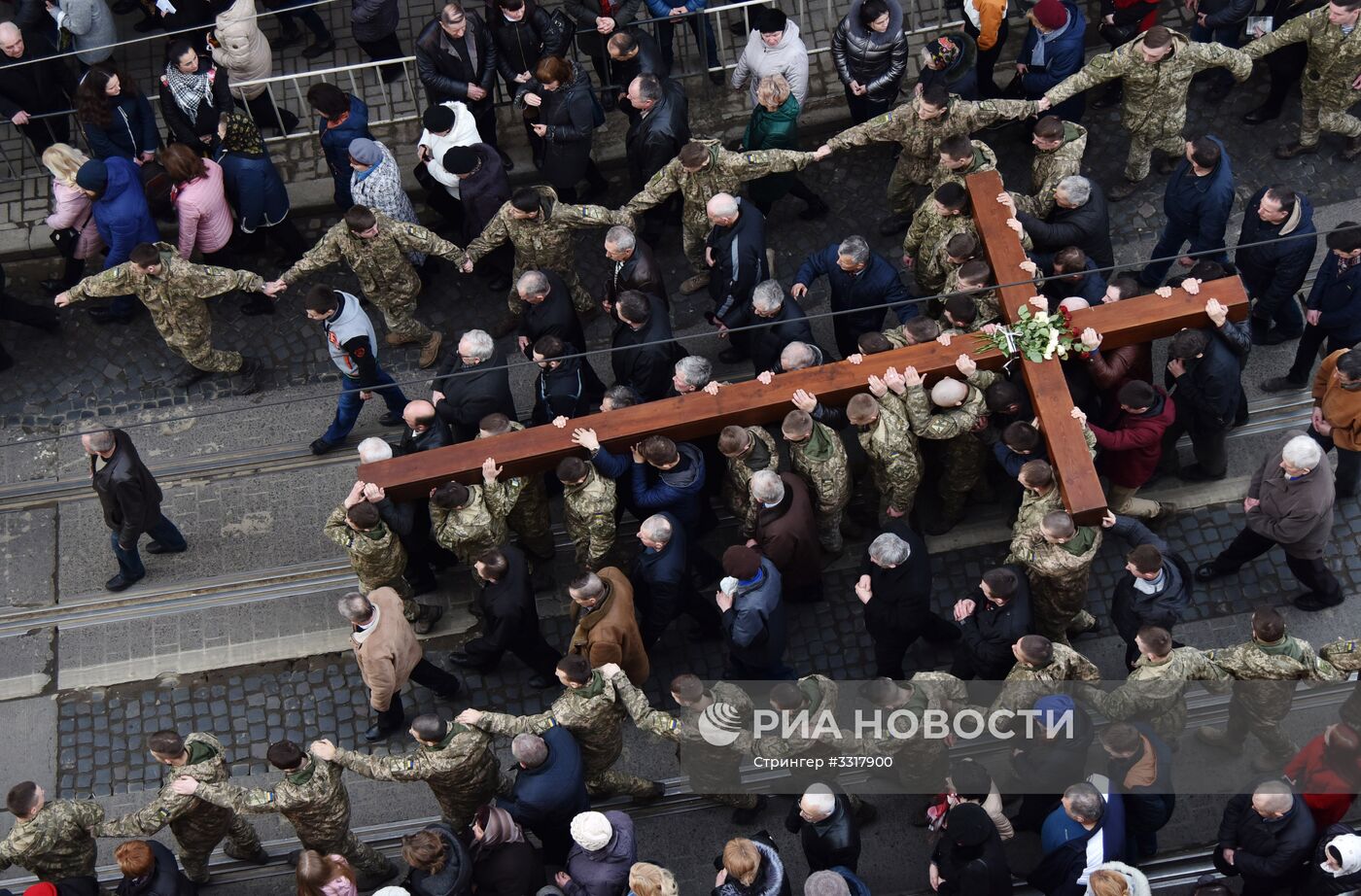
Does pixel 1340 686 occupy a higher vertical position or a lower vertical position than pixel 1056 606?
lower

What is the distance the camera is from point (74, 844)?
10.0 m

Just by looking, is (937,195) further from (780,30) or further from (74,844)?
(74,844)

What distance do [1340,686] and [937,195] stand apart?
4.38 m

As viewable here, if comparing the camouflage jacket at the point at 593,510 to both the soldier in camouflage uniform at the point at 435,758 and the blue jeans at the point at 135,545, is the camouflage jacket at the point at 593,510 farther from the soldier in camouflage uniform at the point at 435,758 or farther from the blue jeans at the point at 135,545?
the blue jeans at the point at 135,545

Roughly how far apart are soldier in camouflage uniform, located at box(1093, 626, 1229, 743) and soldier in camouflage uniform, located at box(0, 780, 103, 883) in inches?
249

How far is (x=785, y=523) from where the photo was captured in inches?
421

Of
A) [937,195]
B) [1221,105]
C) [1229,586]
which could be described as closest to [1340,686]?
[1229,586]

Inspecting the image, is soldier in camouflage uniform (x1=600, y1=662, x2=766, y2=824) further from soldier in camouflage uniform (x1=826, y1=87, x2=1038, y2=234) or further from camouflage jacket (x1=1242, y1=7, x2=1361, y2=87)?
camouflage jacket (x1=1242, y1=7, x2=1361, y2=87)

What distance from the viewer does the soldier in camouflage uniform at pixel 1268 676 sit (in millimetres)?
9812

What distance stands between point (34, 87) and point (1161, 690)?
10.3 metres

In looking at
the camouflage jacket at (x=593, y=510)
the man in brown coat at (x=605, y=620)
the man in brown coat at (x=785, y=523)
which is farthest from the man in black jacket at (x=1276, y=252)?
the man in brown coat at (x=605, y=620)

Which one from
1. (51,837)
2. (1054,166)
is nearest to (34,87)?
(51,837)

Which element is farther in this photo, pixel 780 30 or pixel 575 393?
pixel 780 30

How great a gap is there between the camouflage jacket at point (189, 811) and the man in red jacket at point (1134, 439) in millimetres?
5905
